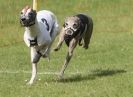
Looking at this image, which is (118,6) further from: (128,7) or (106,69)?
(106,69)

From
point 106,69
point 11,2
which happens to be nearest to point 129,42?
point 106,69

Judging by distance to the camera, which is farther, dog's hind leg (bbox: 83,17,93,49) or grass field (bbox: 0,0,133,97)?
dog's hind leg (bbox: 83,17,93,49)

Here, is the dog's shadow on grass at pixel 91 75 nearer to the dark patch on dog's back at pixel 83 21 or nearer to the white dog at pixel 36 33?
the white dog at pixel 36 33

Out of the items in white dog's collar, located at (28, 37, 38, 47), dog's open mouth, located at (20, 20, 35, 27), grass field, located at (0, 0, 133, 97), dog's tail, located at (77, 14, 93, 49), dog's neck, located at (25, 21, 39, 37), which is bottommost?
grass field, located at (0, 0, 133, 97)

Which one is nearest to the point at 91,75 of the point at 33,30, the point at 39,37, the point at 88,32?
the point at 88,32

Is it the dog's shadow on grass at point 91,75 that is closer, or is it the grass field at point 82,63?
the grass field at point 82,63

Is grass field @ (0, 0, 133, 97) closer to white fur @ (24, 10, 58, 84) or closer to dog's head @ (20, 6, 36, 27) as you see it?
white fur @ (24, 10, 58, 84)

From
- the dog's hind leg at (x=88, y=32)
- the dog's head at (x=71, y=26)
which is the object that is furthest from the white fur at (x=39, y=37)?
the dog's hind leg at (x=88, y=32)

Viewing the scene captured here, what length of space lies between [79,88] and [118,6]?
58.3ft

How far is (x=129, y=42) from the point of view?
17391 millimetres

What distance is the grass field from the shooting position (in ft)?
31.3

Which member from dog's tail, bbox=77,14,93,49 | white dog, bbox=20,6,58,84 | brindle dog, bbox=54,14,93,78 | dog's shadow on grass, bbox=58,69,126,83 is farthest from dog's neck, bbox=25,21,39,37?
dog's tail, bbox=77,14,93,49

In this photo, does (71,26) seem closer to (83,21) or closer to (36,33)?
(83,21)

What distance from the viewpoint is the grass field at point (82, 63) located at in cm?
953
